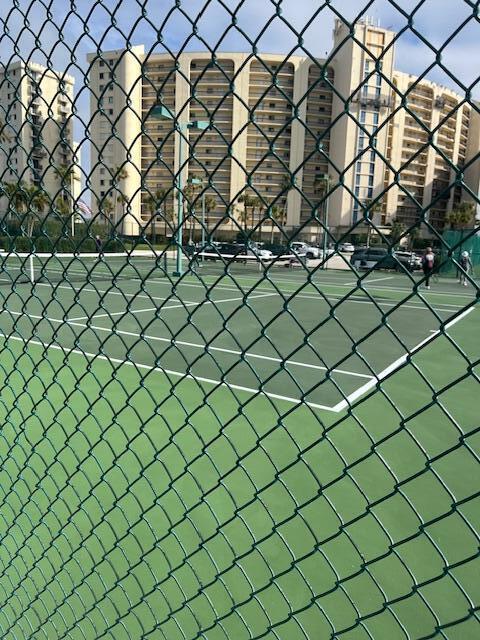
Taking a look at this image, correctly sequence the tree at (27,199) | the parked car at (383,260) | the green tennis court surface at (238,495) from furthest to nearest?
the tree at (27,199), the green tennis court surface at (238,495), the parked car at (383,260)

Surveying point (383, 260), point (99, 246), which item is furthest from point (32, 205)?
point (383, 260)

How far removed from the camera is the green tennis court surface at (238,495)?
1.76m

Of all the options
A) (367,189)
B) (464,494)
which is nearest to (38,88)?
(464,494)

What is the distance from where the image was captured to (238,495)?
3615 mm

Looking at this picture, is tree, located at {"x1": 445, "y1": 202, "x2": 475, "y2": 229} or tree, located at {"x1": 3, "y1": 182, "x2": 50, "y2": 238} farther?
tree, located at {"x1": 445, "y1": 202, "x2": 475, "y2": 229}

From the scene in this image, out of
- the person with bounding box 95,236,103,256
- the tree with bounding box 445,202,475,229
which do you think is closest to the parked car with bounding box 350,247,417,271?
the person with bounding box 95,236,103,256

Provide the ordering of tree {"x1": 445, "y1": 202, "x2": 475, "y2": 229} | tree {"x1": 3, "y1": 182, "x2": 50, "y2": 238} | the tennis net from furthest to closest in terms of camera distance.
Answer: tree {"x1": 445, "y1": 202, "x2": 475, "y2": 229}, tree {"x1": 3, "y1": 182, "x2": 50, "y2": 238}, the tennis net

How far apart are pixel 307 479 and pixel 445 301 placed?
46.1 ft

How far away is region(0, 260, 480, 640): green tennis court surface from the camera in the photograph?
176cm

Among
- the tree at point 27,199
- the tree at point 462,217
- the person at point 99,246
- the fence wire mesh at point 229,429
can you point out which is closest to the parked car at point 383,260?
the fence wire mesh at point 229,429

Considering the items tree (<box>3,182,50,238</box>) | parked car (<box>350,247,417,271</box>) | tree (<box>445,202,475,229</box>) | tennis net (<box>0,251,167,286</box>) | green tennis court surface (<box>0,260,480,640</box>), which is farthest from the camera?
tree (<box>445,202,475,229</box>)

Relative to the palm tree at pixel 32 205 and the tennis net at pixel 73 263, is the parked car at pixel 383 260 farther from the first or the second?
the palm tree at pixel 32 205

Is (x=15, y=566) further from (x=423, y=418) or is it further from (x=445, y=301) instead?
(x=445, y=301)

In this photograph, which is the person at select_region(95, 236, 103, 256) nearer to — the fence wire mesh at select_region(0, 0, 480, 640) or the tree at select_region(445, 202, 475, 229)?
the fence wire mesh at select_region(0, 0, 480, 640)
